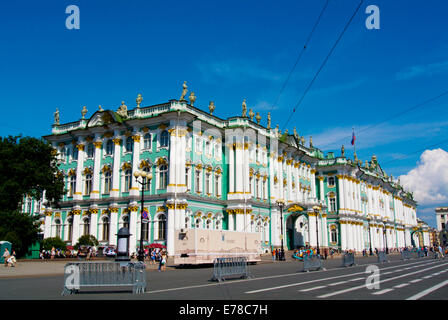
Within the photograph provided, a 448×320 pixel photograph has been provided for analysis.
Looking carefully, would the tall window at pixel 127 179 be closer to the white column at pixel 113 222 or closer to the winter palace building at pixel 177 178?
the winter palace building at pixel 177 178

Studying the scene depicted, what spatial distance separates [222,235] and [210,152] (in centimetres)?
1593

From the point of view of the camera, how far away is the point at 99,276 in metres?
15.0

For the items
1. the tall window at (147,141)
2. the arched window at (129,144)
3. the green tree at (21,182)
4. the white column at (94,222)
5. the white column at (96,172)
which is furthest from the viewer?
the white column at (96,172)

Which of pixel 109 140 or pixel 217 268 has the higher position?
pixel 109 140

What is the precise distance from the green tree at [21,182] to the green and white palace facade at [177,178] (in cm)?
687

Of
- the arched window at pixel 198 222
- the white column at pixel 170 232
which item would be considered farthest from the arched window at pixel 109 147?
the arched window at pixel 198 222

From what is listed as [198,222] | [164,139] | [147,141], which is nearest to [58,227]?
[147,141]

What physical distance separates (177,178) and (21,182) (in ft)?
50.7

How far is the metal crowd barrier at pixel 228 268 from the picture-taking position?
790 inches

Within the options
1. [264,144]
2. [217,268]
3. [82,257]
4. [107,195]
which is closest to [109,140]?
[107,195]

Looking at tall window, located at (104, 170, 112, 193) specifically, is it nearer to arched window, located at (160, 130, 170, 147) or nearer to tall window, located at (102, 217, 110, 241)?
tall window, located at (102, 217, 110, 241)

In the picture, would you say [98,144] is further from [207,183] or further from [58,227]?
[207,183]

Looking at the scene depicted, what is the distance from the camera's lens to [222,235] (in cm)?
3691
